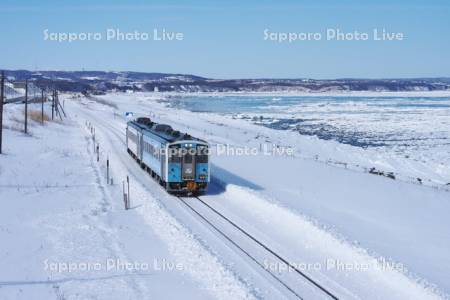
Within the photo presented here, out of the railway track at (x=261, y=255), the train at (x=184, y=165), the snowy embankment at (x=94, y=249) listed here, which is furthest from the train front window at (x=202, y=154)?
the snowy embankment at (x=94, y=249)

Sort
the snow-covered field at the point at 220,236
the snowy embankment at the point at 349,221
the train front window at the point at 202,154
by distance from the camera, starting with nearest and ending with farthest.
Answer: the snow-covered field at the point at 220,236 < the snowy embankment at the point at 349,221 < the train front window at the point at 202,154

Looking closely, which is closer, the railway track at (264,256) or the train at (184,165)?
the railway track at (264,256)

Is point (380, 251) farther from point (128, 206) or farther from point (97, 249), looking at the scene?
point (128, 206)

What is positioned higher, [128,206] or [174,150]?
[174,150]

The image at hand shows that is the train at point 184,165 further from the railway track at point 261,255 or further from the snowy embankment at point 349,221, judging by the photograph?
the railway track at point 261,255

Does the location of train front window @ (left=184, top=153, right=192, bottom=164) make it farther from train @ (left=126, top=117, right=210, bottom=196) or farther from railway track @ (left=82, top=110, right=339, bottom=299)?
railway track @ (left=82, top=110, right=339, bottom=299)

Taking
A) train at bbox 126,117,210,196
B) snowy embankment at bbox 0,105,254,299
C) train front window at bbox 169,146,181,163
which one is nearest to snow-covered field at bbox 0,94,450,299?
snowy embankment at bbox 0,105,254,299

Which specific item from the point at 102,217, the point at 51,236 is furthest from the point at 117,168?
the point at 51,236

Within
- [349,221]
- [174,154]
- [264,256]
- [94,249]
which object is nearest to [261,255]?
[264,256]
